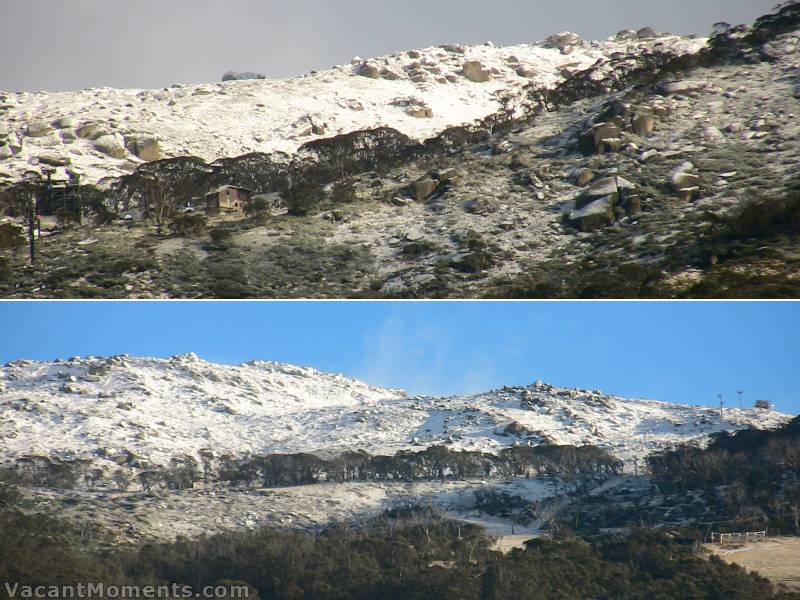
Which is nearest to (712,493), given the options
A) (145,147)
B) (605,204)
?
(605,204)

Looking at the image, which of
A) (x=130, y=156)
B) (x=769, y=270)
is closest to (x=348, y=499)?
(x=769, y=270)

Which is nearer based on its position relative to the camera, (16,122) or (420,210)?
(420,210)

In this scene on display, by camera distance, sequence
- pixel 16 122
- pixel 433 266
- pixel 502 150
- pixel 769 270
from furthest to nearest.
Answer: pixel 16 122
pixel 502 150
pixel 433 266
pixel 769 270

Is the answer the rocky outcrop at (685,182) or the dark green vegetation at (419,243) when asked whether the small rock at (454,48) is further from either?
the rocky outcrop at (685,182)

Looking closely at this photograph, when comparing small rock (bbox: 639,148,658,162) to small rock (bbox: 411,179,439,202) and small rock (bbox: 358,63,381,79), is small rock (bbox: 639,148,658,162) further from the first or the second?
small rock (bbox: 358,63,381,79)

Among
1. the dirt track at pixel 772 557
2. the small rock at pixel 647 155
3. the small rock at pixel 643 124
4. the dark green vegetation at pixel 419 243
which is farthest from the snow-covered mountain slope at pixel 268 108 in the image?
the dirt track at pixel 772 557

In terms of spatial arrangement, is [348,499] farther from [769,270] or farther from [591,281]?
[769,270]

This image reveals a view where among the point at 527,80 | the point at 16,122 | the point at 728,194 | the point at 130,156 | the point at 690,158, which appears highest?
the point at 527,80
